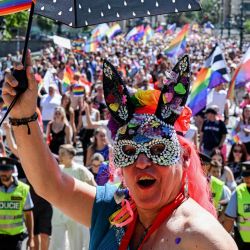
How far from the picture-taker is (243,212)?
6.91 meters

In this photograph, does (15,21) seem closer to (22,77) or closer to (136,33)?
(136,33)

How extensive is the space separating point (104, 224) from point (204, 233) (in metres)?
0.52

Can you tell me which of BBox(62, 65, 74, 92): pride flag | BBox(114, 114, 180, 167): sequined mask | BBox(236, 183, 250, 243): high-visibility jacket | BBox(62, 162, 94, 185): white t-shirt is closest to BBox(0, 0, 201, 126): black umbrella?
BBox(114, 114, 180, 167): sequined mask

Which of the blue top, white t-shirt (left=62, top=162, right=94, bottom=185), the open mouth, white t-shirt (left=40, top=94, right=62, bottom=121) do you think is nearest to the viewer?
the open mouth

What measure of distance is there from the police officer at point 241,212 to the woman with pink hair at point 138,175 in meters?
4.07

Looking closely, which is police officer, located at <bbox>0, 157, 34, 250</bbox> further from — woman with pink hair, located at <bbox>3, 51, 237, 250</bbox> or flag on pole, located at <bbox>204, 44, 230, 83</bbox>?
flag on pole, located at <bbox>204, 44, 230, 83</bbox>

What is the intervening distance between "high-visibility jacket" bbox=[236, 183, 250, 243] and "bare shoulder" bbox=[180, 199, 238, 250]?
14.2ft

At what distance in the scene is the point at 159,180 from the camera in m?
2.68

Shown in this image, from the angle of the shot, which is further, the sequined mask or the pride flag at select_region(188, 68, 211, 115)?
the pride flag at select_region(188, 68, 211, 115)

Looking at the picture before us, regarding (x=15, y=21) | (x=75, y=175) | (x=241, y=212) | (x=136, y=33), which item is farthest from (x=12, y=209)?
(x=136, y=33)

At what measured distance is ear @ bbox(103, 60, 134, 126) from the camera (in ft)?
9.30

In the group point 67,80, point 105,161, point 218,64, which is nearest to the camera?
point 105,161

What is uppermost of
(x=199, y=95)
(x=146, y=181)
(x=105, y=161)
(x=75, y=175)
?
(x=146, y=181)

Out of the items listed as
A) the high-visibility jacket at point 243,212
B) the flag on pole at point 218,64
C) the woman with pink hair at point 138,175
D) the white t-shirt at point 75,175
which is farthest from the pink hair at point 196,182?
the flag on pole at point 218,64
